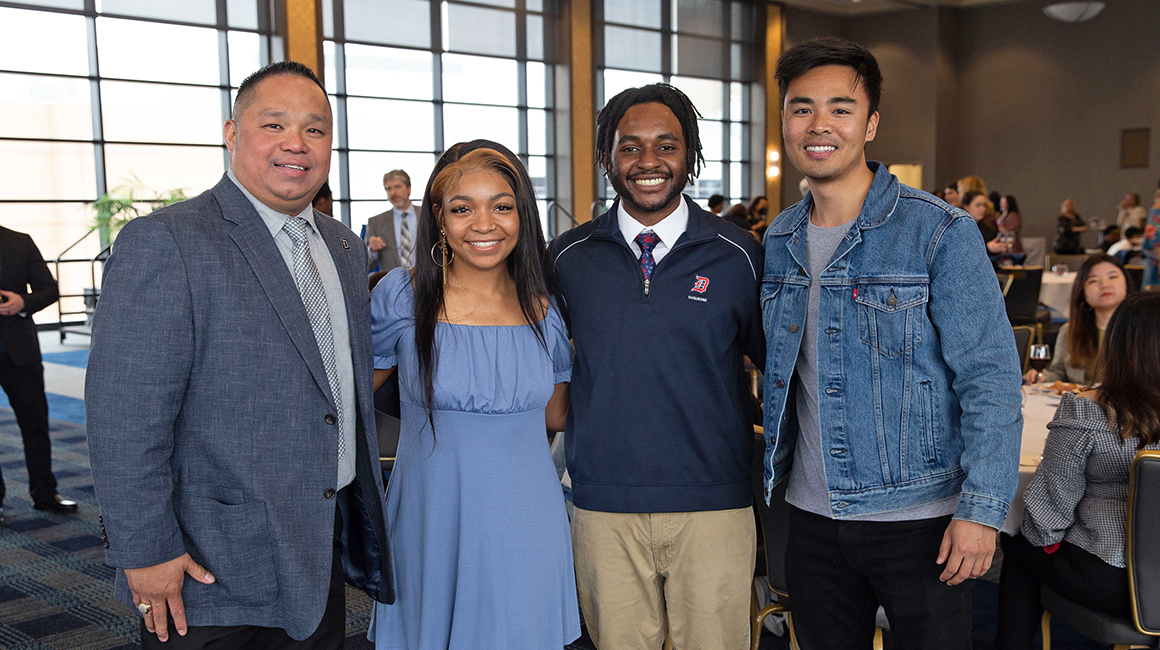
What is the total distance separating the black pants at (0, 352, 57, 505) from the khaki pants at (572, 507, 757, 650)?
4.03 m

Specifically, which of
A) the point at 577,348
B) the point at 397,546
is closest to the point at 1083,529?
the point at 577,348

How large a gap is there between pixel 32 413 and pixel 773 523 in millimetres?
4207

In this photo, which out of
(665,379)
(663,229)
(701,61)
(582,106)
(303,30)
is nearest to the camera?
(665,379)

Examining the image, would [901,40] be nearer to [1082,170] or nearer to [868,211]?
[1082,170]

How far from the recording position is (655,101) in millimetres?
2150

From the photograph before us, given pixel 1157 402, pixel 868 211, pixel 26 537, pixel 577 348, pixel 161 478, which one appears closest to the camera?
pixel 161 478

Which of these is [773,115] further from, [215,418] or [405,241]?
[215,418]

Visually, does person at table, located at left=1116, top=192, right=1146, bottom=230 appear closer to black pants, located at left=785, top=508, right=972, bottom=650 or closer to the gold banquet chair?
the gold banquet chair

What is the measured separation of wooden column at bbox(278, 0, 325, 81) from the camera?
11508 mm

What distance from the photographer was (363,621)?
3.57 meters

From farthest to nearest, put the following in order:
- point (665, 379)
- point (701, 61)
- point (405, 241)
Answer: point (701, 61) < point (405, 241) < point (665, 379)

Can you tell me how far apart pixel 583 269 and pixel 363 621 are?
2.16 meters

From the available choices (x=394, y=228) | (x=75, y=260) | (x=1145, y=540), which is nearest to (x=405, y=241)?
(x=394, y=228)

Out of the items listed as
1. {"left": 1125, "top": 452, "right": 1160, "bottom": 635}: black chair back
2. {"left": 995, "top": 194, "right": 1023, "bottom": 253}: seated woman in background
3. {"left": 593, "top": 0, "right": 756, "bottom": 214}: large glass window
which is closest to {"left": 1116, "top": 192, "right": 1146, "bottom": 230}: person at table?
{"left": 995, "top": 194, "right": 1023, "bottom": 253}: seated woman in background
